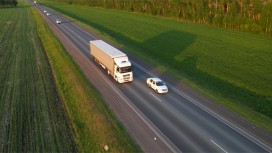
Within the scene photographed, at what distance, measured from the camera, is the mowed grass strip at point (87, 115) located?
2327 centimetres

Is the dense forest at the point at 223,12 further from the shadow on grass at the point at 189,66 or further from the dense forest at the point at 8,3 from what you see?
the dense forest at the point at 8,3

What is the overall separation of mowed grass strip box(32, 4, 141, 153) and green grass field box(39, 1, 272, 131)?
41.4ft

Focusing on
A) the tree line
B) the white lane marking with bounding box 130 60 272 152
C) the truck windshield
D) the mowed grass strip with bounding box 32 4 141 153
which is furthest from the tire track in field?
the tree line

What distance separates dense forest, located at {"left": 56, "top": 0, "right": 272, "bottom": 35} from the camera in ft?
220

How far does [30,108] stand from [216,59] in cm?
3169

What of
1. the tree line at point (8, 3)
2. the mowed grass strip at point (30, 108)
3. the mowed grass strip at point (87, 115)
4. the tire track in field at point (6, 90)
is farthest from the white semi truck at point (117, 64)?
the tree line at point (8, 3)

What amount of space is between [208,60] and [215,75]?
7243 millimetres

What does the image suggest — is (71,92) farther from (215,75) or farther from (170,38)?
(170,38)

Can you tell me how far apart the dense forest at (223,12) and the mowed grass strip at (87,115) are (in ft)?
159

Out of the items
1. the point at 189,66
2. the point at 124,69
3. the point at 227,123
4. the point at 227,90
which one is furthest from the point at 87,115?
the point at 189,66

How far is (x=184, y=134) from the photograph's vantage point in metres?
24.6

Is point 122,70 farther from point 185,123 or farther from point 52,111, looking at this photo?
point 185,123

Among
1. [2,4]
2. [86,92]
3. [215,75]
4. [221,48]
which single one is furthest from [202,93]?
[2,4]

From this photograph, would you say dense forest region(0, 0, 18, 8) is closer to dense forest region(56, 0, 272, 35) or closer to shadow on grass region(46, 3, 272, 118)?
dense forest region(56, 0, 272, 35)
